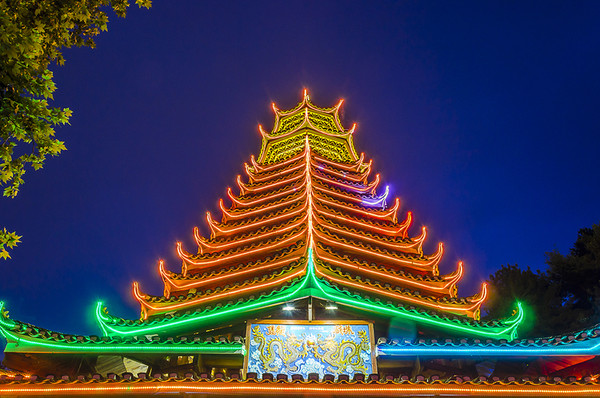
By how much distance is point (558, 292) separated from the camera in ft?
65.4

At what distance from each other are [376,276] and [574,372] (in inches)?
211

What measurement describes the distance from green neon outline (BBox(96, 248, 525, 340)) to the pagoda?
3 cm

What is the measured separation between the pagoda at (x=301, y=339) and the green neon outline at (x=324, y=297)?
1.1 inches

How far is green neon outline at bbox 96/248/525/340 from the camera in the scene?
397 inches

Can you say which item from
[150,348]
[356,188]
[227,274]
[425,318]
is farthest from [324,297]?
[356,188]

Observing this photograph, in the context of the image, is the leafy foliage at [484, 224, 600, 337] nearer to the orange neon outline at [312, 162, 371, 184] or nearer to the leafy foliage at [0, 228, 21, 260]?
the orange neon outline at [312, 162, 371, 184]

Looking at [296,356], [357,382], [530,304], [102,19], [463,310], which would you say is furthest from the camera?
[530,304]

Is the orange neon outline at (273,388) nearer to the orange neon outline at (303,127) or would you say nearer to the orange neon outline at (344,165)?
the orange neon outline at (344,165)

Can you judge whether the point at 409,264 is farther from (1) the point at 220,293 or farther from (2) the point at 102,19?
(2) the point at 102,19

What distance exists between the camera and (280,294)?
401 inches

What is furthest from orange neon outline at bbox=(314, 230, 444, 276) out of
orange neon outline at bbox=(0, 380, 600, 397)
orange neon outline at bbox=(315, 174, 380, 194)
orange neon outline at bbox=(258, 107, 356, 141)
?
orange neon outline at bbox=(258, 107, 356, 141)

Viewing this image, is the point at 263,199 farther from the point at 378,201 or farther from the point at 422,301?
the point at 422,301

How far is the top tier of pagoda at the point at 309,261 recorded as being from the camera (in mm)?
10305

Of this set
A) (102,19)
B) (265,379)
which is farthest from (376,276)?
(102,19)
